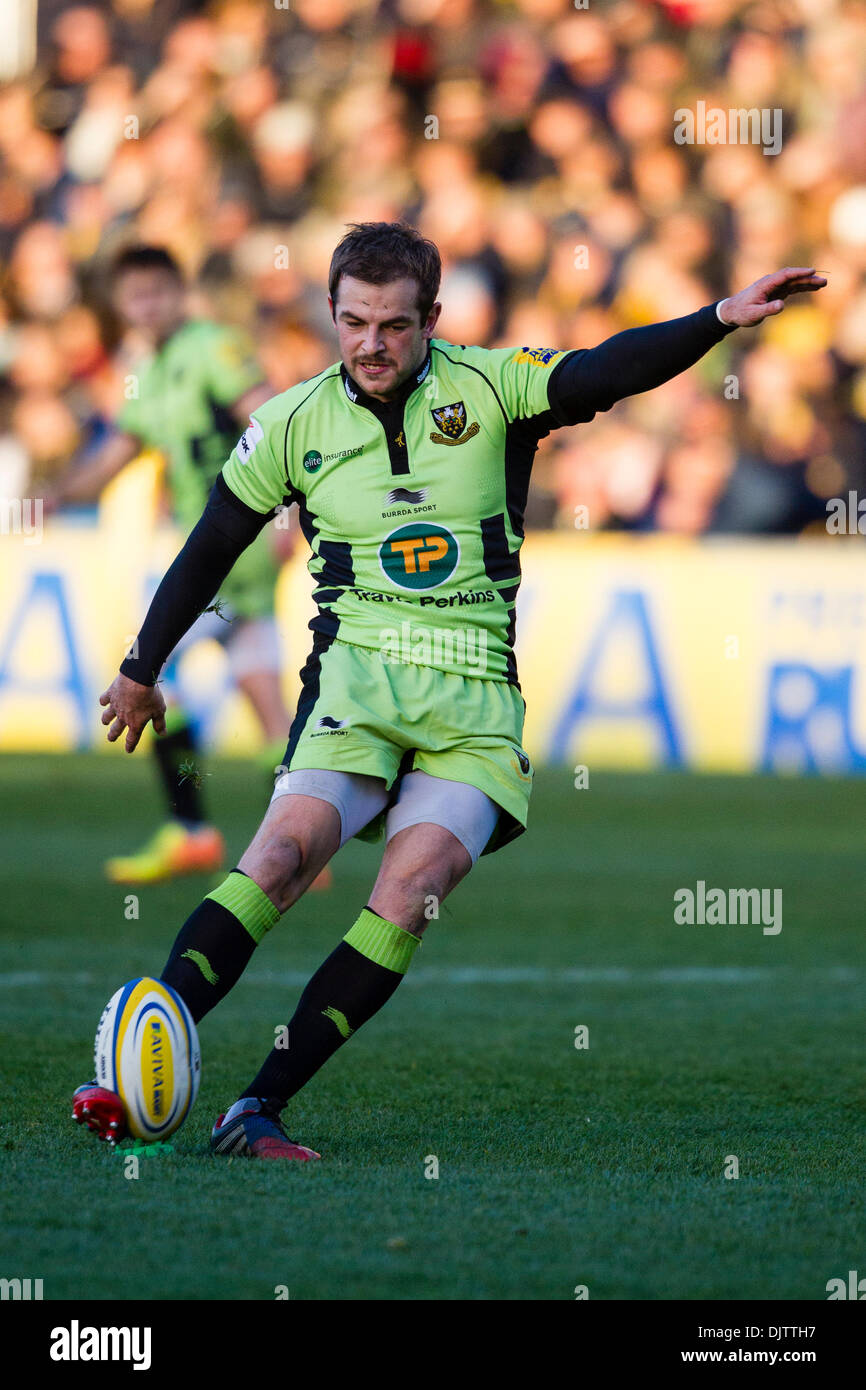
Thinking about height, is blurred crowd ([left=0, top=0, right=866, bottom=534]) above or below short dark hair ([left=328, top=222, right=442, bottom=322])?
above

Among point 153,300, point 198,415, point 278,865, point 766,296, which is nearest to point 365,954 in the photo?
point 278,865

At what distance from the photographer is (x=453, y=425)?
4.12 meters

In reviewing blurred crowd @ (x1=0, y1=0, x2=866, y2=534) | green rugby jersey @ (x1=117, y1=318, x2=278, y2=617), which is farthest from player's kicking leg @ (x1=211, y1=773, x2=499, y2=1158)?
blurred crowd @ (x1=0, y1=0, x2=866, y2=534)

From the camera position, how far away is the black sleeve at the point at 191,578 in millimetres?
4121

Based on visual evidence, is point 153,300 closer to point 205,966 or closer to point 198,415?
point 198,415

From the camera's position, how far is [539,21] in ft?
49.2

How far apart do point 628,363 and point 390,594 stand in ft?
2.25

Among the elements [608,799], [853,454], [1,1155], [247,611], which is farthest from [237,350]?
[853,454]

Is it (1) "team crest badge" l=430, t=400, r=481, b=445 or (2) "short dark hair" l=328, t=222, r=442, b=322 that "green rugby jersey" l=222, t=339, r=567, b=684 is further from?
(2) "short dark hair" l=328, t=222, r=442, b=322

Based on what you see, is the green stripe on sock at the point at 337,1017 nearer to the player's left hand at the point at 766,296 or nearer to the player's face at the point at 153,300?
the player's left hand at the point at 766,296

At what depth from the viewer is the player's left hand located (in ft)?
12.4

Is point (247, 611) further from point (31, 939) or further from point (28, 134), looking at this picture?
point (28, 134)

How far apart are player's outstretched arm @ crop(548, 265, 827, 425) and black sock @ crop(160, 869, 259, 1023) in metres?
1.24

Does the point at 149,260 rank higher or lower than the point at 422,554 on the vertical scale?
higher
